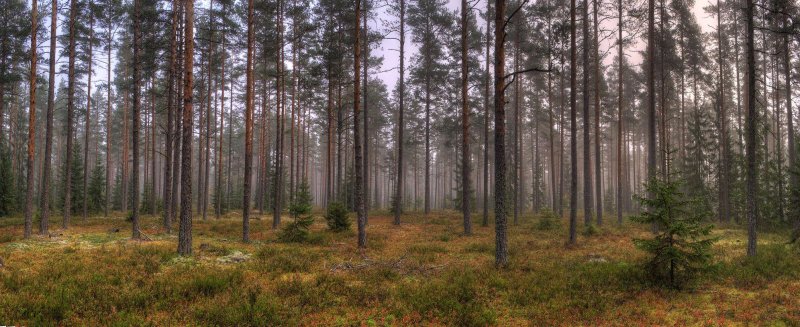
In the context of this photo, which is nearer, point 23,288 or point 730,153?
point 23,288

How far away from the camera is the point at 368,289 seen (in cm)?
820

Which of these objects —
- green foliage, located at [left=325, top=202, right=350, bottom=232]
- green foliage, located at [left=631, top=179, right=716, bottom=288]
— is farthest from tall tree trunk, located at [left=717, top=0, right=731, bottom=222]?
green foliage, located at [left=325, top=202, right=350, bottom=232]

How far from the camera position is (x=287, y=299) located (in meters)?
7.31

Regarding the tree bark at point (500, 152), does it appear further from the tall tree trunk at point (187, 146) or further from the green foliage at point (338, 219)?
the green foliage at point (338, 219)

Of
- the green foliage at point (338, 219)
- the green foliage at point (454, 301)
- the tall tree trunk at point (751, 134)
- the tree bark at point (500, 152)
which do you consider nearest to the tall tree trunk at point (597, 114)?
the tall tree trunk at point (751, 134)

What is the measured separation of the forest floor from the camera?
646 cm

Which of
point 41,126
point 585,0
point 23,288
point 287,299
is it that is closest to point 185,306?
point 287,299

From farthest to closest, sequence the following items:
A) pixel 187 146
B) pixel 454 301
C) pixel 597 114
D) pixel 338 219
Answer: pixel 597 114 → pixel 338 219 → pixel 187 146 → pixel 454 301

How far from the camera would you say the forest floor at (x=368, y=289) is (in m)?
6.46

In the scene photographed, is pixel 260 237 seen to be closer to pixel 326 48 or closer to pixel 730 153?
pixel 326 48

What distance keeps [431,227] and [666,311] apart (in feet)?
49.8

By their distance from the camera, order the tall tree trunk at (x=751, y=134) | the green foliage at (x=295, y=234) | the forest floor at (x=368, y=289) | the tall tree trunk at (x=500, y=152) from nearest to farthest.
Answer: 1. the forest floor at (x=368, y=289)
2. the tall tree trunk at (x=500, y=152)
3. the tall tree trunk at (x=751, y=134)
4. the green foliage at (x=295, y=234)

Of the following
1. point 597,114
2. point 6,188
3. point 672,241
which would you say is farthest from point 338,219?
point 6,188

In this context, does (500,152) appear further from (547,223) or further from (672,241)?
(547,223)
